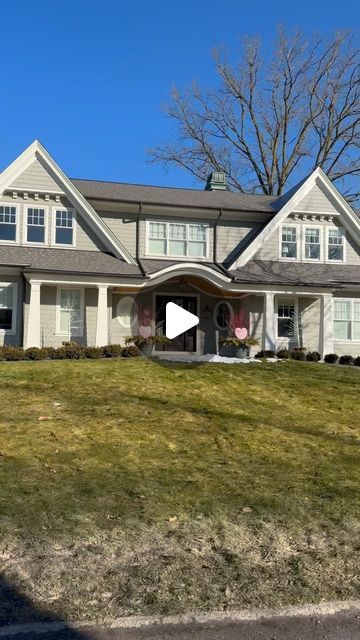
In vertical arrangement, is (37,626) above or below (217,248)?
below

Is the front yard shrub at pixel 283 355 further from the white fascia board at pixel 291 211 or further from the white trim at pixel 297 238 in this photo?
the white trim at pixel 297 238

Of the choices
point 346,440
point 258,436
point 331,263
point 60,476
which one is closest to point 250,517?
point 60,476

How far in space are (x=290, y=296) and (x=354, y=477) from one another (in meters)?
14.7

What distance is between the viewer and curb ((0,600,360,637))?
3645 mm

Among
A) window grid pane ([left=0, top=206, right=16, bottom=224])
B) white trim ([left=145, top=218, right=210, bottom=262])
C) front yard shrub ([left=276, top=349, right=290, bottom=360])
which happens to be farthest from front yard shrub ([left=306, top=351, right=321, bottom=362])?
window grid pane ([left=0, top=206, right=16, bottom=224])

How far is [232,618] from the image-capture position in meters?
3.83

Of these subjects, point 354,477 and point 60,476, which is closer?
point 60,476

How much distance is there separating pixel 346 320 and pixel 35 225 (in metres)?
11.6

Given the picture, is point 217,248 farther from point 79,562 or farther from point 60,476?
point 79,562

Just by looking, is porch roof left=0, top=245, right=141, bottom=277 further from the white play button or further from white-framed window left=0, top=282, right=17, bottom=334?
the white play button

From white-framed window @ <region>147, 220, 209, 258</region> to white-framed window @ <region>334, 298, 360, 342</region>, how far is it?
528cm

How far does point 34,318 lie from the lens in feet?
60.1

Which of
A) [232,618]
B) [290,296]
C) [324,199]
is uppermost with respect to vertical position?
[324,199]

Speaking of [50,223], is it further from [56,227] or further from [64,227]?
[64,227]
